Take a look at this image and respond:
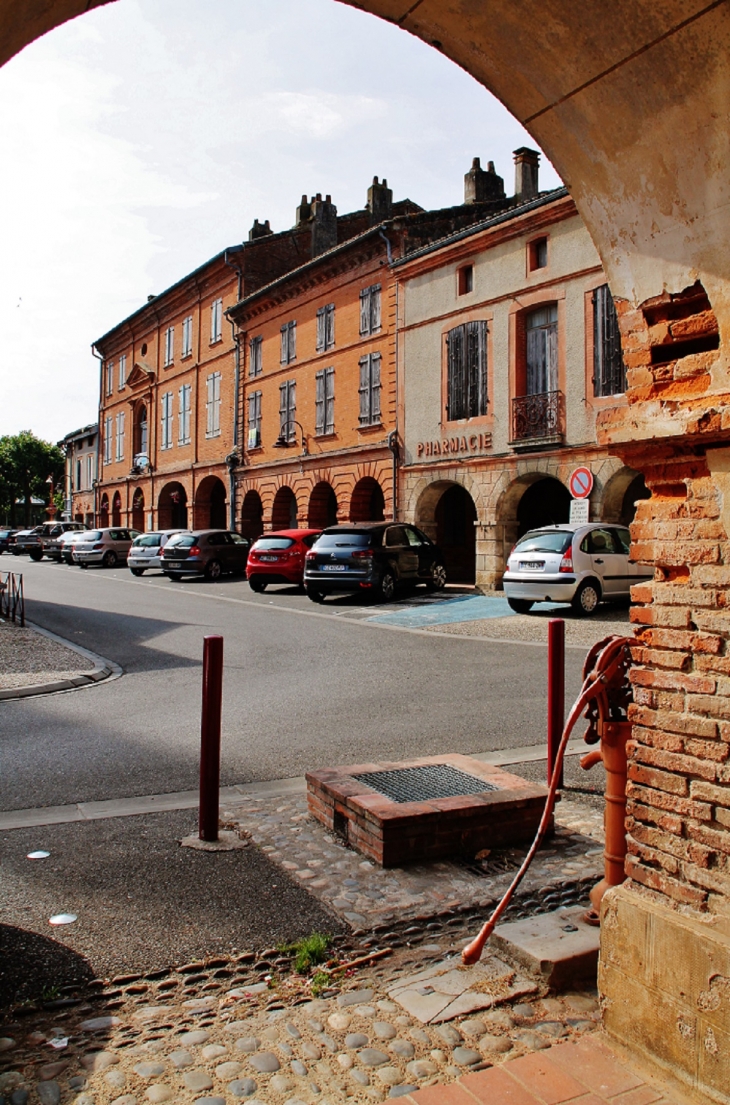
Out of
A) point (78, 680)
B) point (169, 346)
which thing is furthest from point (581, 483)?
point (169, 346)

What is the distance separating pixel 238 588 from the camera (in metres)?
23.4

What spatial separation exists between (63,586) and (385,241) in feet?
43.6

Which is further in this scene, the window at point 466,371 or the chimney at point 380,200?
the chimney at point 380,200

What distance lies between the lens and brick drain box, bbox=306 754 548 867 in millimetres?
4199

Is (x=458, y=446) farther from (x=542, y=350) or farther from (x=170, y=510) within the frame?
(x=170, y=510)

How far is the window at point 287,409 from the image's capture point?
98.6ft

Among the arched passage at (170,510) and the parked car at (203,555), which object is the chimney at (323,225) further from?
the parked car at (203,555)

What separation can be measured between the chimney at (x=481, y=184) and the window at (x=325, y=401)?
7314 millimetres

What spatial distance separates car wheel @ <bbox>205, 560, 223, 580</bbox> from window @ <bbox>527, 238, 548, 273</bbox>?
40.4 feet

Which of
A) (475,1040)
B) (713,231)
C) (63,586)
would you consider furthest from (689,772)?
(63,586)

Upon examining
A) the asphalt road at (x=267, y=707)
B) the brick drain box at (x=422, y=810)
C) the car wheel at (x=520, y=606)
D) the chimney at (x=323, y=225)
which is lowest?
the asphalt road at (x=267, y=707)

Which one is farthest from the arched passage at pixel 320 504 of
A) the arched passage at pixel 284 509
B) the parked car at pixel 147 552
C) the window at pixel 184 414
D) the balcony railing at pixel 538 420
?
the window at pixel 184 414

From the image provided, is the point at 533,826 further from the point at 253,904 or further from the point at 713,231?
the point at 713,231

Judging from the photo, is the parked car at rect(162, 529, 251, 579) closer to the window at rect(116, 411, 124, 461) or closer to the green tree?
the window at rect(116, 411, 124, 461)
